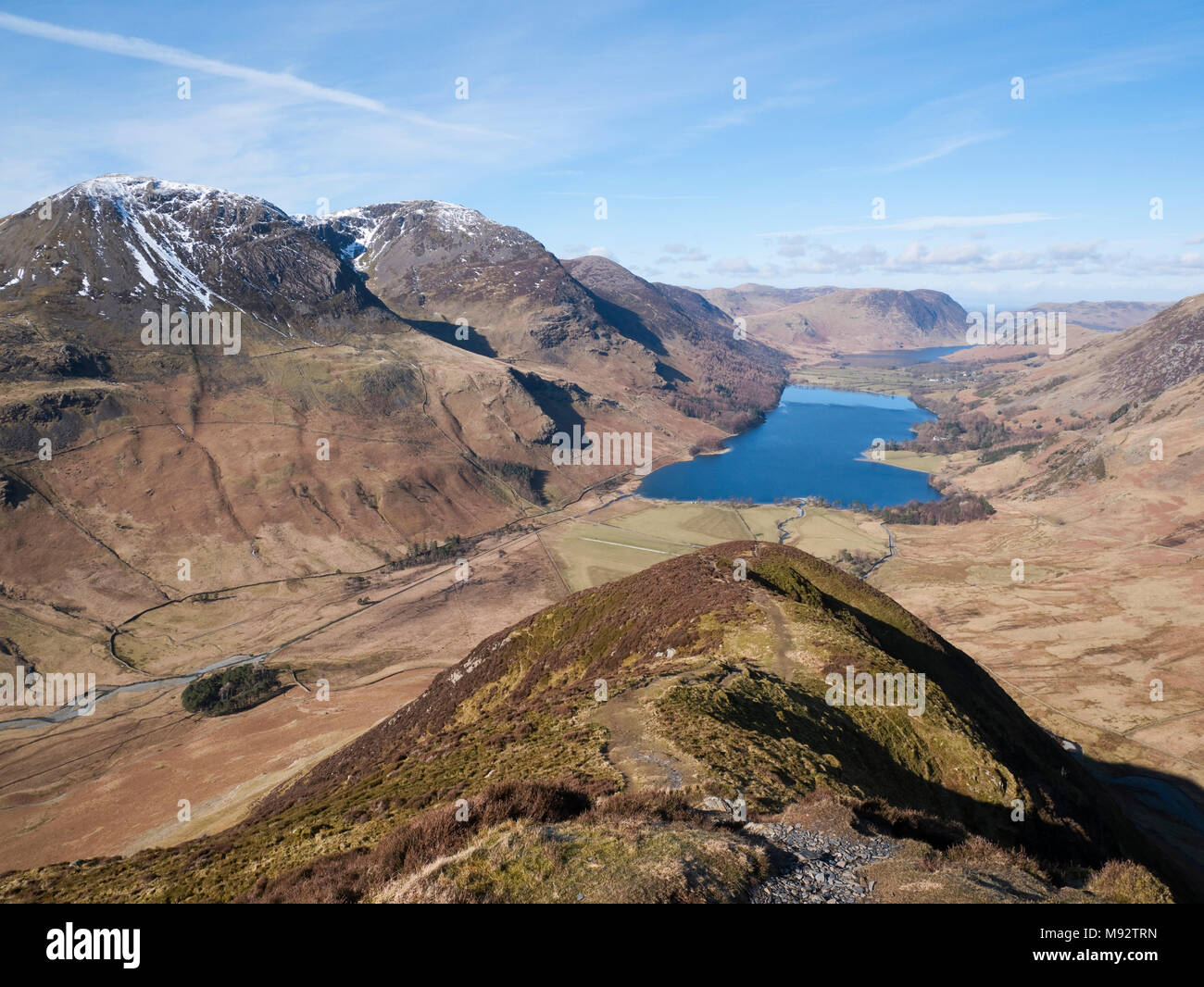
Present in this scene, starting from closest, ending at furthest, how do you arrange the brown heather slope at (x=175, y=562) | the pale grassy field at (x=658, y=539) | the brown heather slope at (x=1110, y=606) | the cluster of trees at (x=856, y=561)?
the brown heather slope at (x=1110, y=606)
the brown heather slope at (x=175, y=562)
the cluster of trees at (x=856, y=561)
the pale grassy field at (x=658, y=539)

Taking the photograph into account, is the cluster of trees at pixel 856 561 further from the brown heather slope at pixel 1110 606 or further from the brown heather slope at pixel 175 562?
the brown heather slope at pixel 175 562

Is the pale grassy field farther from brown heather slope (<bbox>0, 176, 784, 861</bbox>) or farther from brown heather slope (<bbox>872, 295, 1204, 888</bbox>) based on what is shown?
brown heather slope (<bbox>872, 295, 1204, 888</bbox>)

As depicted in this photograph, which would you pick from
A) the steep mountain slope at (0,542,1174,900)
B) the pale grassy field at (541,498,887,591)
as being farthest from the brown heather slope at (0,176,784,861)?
the steep mountain slope at (0,542,1174,900)

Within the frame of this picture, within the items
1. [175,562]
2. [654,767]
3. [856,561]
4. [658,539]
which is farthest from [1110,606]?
[175,562]

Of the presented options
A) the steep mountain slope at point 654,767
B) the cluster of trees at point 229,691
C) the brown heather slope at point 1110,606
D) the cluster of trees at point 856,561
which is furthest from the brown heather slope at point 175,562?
the brown heather slope at point 1110,606
